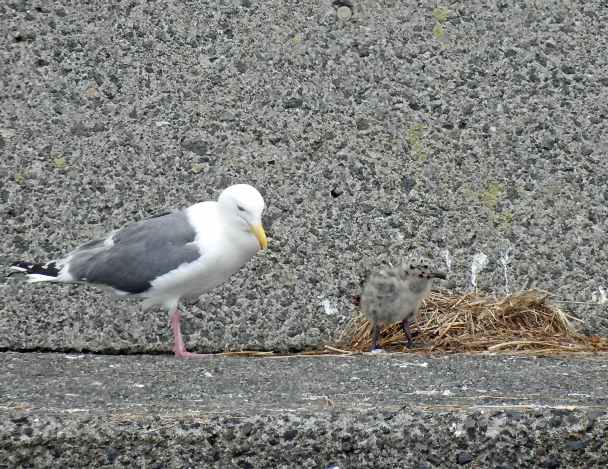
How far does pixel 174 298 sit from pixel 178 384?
84 centimetres

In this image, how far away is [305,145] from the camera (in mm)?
3928

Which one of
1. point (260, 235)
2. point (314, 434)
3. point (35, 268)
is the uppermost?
point (260, 235)

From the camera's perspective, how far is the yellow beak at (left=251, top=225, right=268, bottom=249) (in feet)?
10.6

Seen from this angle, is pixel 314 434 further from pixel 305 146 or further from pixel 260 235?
pixel 305 146

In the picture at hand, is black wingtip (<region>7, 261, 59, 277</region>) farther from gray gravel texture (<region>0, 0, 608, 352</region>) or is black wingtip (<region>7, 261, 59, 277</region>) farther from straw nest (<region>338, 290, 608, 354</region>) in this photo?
straw nest (<region>338, 290, 608, 354</region>)

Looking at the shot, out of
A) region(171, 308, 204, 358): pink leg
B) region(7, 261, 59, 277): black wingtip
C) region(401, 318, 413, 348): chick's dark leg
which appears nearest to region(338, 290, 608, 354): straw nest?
region(401, 318, 413, 348): chick's dark leg

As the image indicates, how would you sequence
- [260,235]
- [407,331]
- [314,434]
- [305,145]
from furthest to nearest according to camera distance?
[305,145]
[407,331]
[260,235]
[314,434]

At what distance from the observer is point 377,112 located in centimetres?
399

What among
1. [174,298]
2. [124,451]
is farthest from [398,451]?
[174,298]

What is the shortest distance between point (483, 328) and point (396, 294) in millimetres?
408

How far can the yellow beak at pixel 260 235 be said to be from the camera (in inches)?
127

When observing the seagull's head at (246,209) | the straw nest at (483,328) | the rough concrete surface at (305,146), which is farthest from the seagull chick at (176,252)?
the straw nest at (483,328)

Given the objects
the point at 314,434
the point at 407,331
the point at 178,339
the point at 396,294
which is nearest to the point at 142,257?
the point at 178,339

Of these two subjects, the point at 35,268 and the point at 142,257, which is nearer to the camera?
the point at 142,257
